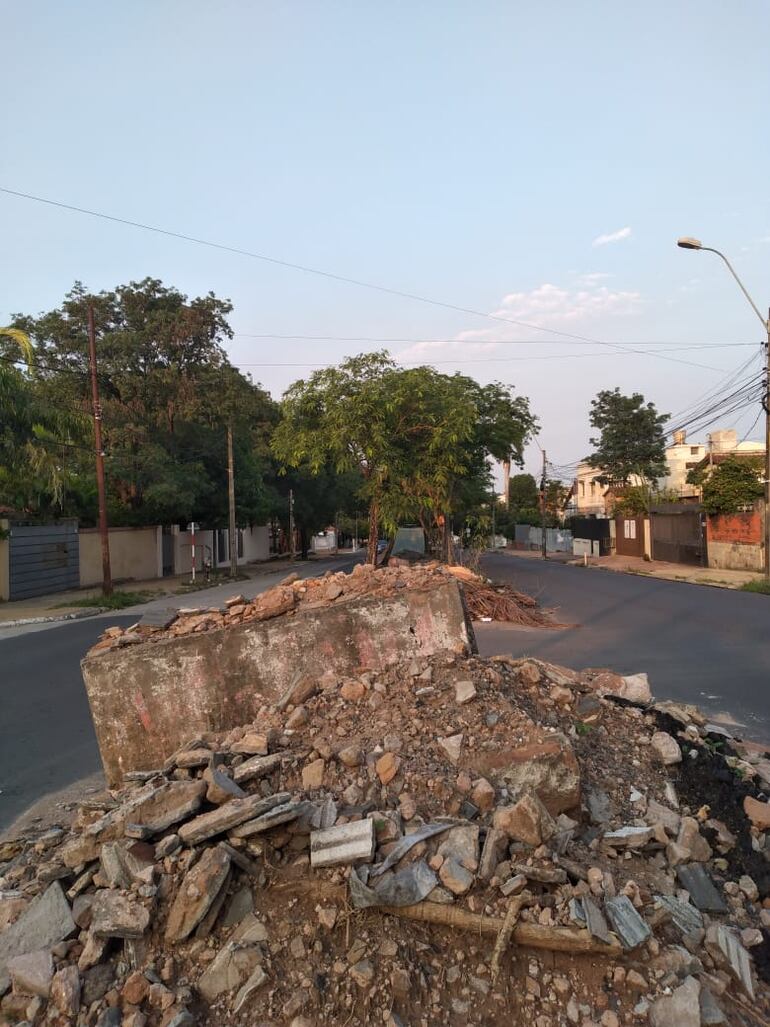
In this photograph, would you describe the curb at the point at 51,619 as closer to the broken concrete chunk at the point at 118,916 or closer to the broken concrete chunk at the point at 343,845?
the broken concrete chunk at the point at 118,916

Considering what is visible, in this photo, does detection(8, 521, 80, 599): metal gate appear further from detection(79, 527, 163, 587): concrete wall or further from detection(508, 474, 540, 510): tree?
detection(508, 474, 540, 510): tree

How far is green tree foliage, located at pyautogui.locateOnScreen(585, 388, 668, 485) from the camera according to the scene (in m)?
41.2

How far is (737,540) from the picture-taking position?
26703mm

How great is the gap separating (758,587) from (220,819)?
19654 millimetres

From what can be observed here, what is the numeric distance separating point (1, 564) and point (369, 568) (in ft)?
59.1

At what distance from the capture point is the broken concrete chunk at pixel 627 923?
2.64 m

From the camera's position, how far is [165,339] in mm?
26000

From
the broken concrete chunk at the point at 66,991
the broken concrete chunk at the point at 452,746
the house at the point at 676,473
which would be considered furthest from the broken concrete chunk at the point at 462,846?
the house at the point at 676,473

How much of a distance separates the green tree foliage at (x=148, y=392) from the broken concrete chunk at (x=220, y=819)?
21913 mm

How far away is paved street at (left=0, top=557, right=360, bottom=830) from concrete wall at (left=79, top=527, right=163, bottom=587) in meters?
11.1

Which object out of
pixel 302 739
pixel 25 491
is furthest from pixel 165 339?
pixel 302 739

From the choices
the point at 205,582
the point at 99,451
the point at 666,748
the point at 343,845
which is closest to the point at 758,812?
the point at 666,748

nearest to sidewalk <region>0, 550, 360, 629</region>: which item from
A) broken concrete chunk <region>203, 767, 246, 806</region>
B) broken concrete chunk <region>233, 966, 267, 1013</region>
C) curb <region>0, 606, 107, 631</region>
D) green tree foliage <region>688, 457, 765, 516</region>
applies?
curb <region>0, 606, 107, 631</region>

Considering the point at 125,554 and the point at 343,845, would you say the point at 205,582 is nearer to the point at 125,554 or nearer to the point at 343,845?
the point at 125,554
